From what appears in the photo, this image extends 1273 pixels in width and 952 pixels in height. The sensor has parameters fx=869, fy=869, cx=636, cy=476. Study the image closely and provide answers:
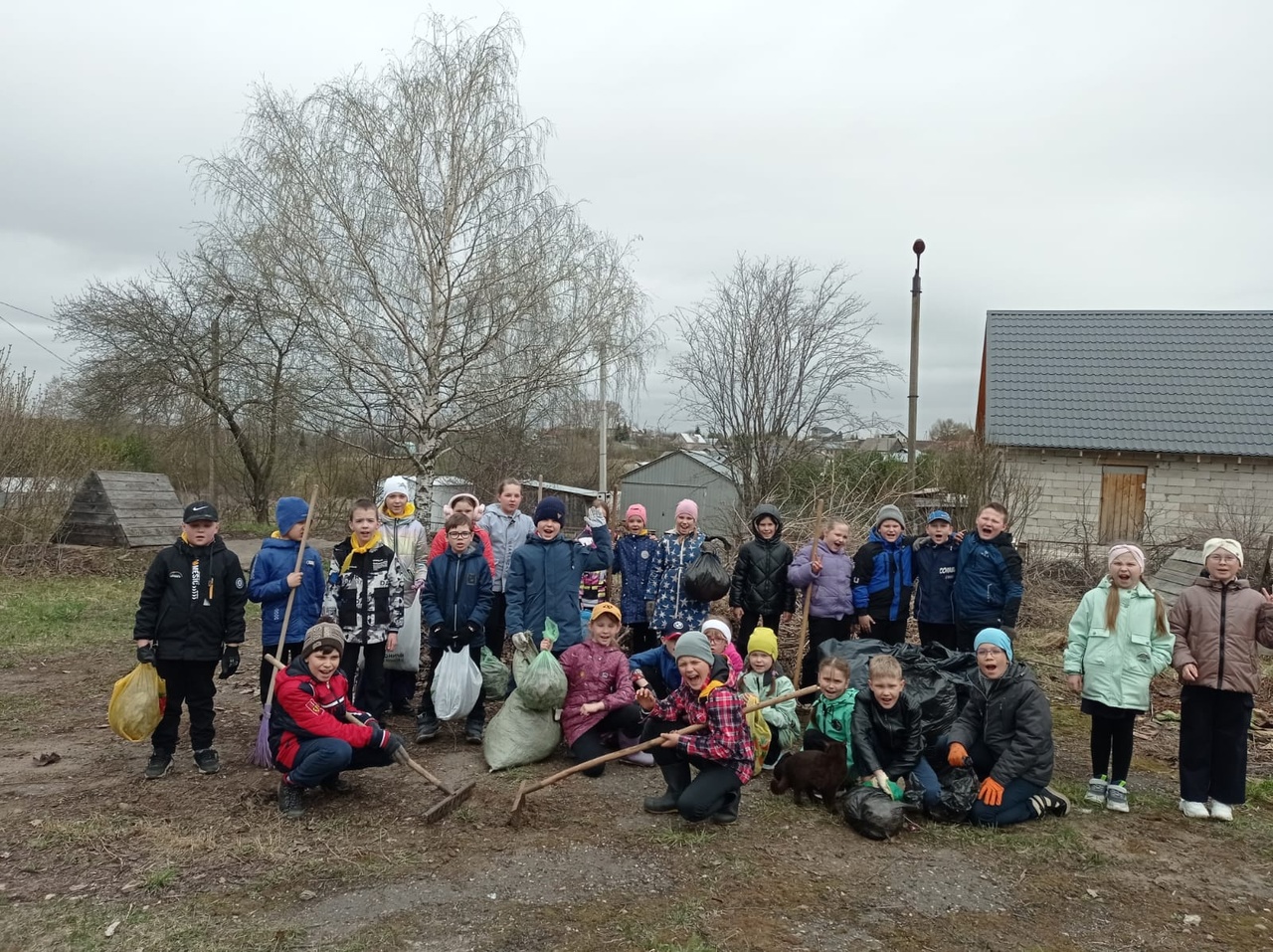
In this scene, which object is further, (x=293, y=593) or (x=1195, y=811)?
(x=293, y=593)

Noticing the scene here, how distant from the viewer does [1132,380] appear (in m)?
18.3

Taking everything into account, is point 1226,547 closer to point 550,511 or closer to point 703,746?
point 703,746

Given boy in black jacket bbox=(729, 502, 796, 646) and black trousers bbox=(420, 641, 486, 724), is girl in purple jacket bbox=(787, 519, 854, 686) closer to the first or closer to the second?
boy in black jacket bbox=(729, 502, 796, 646)

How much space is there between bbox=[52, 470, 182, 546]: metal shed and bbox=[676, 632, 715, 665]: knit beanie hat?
39.8 feet

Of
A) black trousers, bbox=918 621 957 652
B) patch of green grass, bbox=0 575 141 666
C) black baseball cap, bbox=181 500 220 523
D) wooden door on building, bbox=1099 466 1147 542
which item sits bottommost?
patch of green grass, bbox=0 575 141 666

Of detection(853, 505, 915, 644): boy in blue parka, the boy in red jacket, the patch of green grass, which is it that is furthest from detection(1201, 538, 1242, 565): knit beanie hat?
the patch of green grass

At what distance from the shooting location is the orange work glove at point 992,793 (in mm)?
4492

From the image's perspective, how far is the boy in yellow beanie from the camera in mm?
5391

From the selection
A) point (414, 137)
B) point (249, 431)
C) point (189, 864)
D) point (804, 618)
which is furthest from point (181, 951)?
point (249, 431)

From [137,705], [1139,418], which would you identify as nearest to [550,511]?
[137,705]

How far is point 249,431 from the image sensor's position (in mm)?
22297

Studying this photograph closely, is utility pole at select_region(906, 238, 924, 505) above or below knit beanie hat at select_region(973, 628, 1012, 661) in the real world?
above

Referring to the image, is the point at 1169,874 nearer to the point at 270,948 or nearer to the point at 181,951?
the point at 270,948

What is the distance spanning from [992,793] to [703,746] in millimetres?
1514
